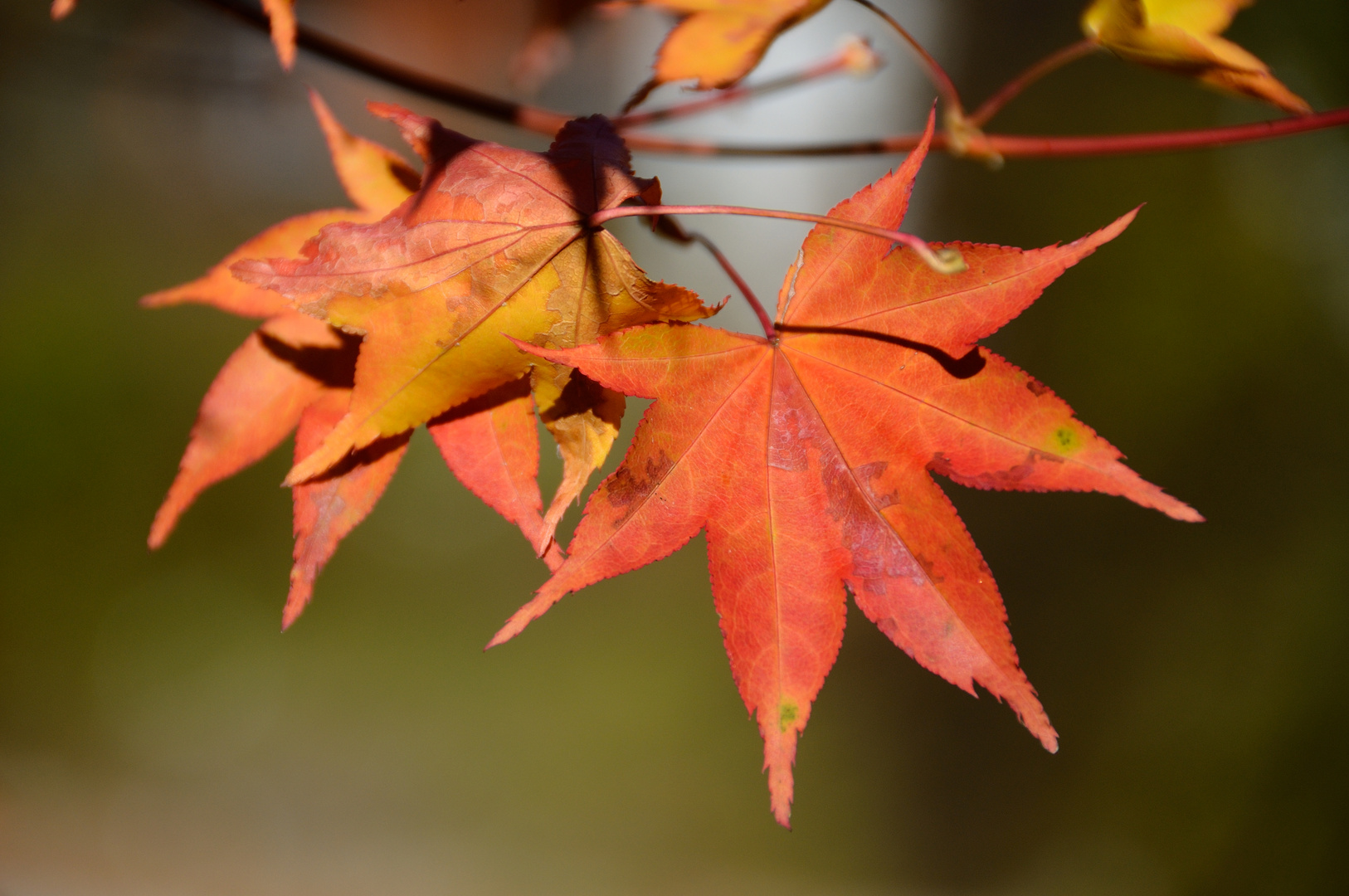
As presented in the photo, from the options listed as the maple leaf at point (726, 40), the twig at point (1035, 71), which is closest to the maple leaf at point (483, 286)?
the maple leaf at point (726, 40)

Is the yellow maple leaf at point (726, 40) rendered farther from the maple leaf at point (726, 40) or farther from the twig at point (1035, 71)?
the twig at point (1035, 71)

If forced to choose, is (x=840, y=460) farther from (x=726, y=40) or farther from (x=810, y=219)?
(x=726, y=40)

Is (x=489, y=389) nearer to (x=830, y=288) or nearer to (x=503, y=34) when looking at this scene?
(x=830, y=288)

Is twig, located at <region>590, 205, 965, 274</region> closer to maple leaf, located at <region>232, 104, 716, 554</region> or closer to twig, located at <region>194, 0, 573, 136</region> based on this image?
maple leaf, located at <region>232, 104, 716, 554</region>

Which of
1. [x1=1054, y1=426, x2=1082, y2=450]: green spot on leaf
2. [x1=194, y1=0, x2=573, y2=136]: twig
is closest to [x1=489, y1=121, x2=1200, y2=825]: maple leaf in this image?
[x1=1054, y1=426, x2=1082, y2=450]: green spot on leaf

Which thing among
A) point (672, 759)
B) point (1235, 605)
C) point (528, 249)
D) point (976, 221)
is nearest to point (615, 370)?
point (528, 249)

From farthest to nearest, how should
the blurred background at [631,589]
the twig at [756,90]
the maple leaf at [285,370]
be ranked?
the blurred background at [631,589]
the twig at [756,90]
the maple leaf at [285,370]

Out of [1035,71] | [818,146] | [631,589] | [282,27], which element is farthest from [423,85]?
[631,589]
